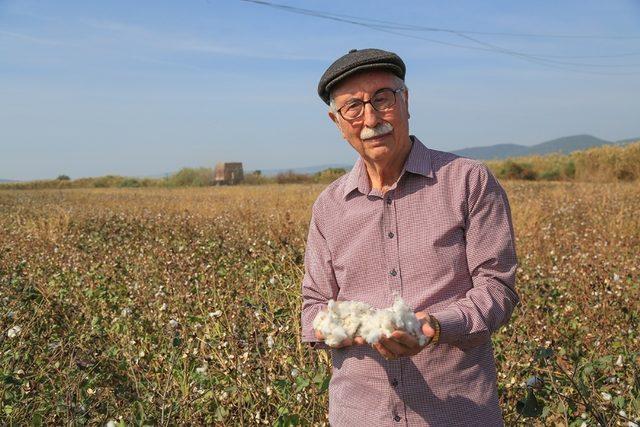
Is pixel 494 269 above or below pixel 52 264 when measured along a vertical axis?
above

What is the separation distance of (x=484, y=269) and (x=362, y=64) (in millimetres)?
618

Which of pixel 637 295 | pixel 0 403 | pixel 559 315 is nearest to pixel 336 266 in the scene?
pixel 0 403

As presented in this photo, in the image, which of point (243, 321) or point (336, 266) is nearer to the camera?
point (336, 266)

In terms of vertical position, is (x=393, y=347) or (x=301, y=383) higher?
(x=393, y=347)

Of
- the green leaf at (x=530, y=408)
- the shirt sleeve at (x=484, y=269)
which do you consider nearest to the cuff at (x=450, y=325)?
the shirt sleeve at (x=484, y=269)

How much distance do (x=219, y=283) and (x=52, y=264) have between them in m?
2.17

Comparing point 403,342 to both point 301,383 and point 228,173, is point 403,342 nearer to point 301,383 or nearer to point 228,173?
point 301,383

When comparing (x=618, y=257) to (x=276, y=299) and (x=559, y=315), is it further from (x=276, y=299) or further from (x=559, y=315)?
(x=276, y=299)

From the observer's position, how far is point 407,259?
66.9 inches

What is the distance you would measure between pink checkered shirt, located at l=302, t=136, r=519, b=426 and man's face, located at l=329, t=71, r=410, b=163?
2.4 inches

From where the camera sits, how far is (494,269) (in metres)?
1.59

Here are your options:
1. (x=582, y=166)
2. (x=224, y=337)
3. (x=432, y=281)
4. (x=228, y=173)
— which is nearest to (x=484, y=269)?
(x=432, y=281)

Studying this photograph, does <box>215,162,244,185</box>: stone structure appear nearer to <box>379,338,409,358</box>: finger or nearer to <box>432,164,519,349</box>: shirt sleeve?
<box>432,164,519,349</box>: shirt sleeve

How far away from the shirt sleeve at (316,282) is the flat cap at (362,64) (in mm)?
411
